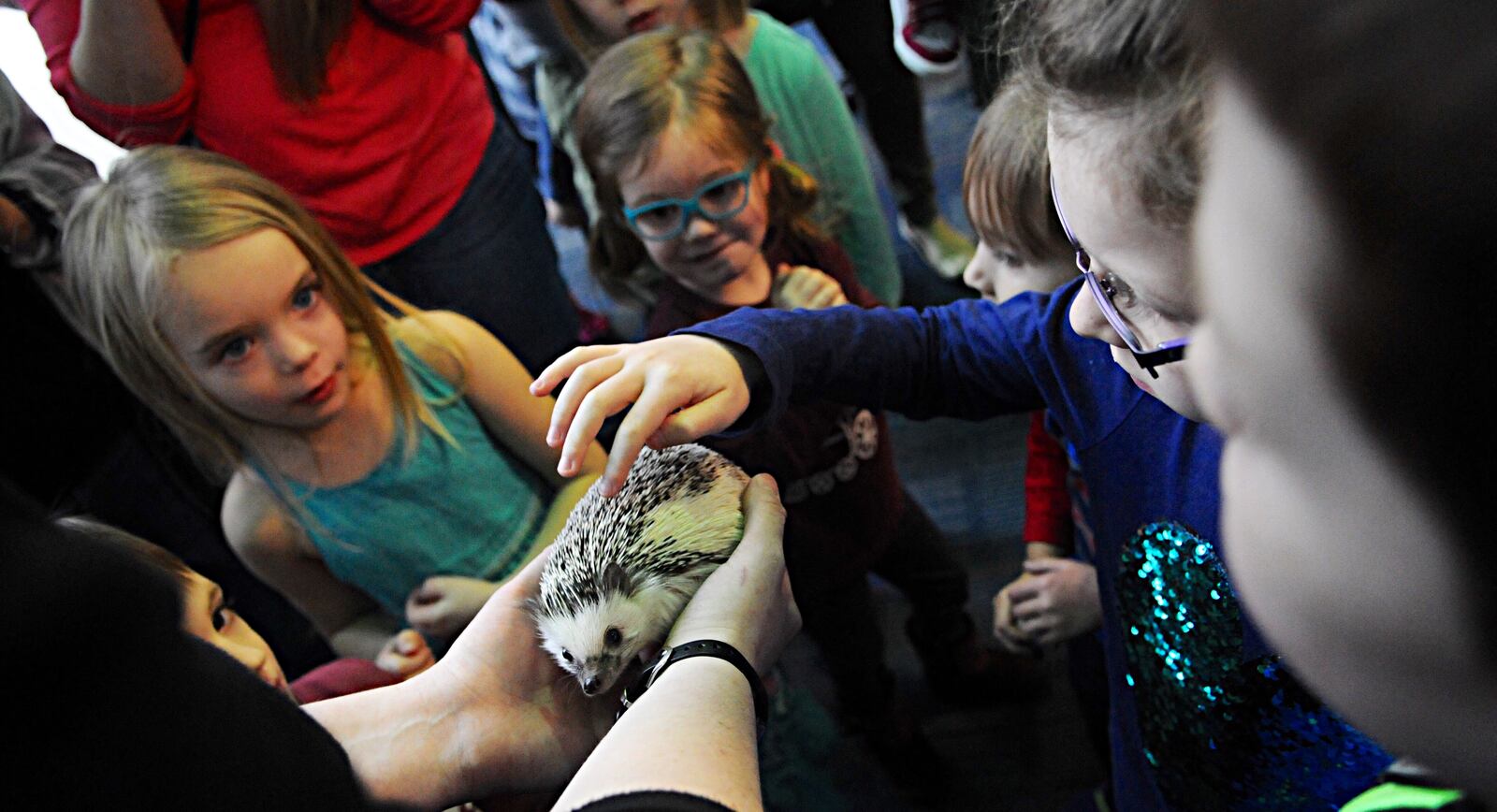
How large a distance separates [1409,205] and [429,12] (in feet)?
4.55

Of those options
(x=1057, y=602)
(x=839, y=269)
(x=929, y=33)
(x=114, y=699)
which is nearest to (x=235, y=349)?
(x=114, y=699)

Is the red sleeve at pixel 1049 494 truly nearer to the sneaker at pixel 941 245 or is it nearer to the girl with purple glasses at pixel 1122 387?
the girl with purple glasses at pixel 1122 387

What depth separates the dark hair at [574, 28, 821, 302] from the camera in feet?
4.20

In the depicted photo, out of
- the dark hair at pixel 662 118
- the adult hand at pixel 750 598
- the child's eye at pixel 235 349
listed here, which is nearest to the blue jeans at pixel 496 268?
the dark hair at pixel 662 118

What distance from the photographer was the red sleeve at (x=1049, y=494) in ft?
4.11

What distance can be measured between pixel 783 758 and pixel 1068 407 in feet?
1.69

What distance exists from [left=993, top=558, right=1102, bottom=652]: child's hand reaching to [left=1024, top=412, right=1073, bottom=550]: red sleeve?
7 cm

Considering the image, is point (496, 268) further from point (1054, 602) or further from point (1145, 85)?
point (1145, 85)

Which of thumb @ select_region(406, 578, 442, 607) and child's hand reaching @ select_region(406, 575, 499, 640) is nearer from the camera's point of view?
child's hand reaching @ select_region(406, 575, 499, 640)

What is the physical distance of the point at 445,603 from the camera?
94 centimetres

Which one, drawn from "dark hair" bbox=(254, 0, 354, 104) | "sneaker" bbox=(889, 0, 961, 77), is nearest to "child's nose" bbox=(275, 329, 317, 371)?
"dark hair" bbox=(254, 0, 354, 104)

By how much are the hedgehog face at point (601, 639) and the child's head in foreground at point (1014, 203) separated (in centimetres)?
62

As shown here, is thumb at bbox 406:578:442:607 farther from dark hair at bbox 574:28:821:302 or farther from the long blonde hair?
dark hair at bbox 574:28:821:302

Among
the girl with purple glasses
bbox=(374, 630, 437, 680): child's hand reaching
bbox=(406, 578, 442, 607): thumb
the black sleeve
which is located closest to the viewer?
the black sleeve
